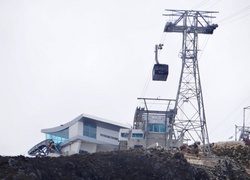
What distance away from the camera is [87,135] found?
108 meters

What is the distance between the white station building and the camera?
4190 inches

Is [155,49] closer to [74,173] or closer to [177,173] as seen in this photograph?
[177,173]

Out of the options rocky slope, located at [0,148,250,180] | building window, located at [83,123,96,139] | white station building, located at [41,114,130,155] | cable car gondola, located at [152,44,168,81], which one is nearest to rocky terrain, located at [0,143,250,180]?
rocky slope, located at [0,148,250,180]

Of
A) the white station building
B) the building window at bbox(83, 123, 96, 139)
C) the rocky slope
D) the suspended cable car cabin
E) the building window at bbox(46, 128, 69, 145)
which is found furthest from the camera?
the building window at bbox(46, 128, 69, 145)

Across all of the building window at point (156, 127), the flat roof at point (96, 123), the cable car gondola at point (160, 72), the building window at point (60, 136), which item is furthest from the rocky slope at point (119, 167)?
the building window at point (60, 136)

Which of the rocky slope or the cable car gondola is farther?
the cable car gondola

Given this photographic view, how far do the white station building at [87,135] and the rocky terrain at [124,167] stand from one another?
42953mm

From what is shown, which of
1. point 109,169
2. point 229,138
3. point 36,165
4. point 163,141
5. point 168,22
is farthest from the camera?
point 229,138

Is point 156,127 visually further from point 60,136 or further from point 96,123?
point 60,136

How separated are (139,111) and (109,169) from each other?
28138mm

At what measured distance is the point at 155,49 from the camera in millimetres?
76188

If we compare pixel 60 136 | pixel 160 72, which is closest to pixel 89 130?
pixel 60 136

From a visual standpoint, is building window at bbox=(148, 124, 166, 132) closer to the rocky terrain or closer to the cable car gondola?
the cable car gondola

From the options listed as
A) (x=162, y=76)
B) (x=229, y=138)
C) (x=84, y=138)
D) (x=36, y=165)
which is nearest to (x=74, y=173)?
(x=36, y=165)
